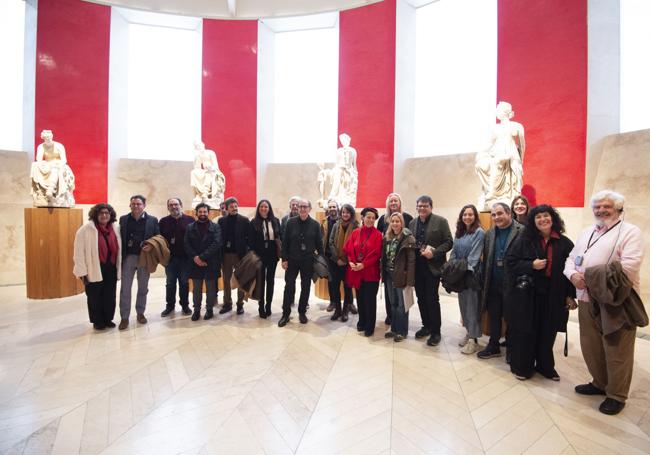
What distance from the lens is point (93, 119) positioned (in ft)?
26.3

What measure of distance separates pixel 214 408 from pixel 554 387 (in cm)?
256

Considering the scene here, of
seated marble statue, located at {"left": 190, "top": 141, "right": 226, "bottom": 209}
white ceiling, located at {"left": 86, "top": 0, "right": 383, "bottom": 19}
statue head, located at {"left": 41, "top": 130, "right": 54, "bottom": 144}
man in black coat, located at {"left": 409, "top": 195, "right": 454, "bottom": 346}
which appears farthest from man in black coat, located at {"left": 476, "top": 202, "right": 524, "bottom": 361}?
white ceiling, located at {"left": 86, "top": 0, "right": 383, "bottom": 19}

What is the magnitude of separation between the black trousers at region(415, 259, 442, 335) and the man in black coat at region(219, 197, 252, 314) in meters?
2.14

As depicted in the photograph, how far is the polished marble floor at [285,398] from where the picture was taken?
1.94 metres

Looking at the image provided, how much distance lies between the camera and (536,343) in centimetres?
284

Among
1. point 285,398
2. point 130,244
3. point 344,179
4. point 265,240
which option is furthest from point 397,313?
point 344,179

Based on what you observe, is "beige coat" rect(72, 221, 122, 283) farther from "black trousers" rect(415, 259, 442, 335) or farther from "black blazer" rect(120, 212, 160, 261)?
"black trousers" rect(415, 259, 442, 335)

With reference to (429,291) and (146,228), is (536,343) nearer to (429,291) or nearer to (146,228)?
(429,291)

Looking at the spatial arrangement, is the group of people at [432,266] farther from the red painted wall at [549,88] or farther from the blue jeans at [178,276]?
the red painted wall at [549,88]

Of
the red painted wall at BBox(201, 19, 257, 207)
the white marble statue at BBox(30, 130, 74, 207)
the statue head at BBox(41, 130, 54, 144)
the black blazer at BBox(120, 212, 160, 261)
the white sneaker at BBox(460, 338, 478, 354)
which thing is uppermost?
the red painted wall at BBox(201, 19, 257, 207)

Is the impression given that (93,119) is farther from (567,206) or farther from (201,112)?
(567,206)

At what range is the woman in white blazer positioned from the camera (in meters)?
3.61

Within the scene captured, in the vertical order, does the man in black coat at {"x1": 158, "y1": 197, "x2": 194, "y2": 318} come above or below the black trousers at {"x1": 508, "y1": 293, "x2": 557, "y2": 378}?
above

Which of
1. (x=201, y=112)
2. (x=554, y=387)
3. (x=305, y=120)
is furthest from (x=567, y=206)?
(x=201, y=112)
